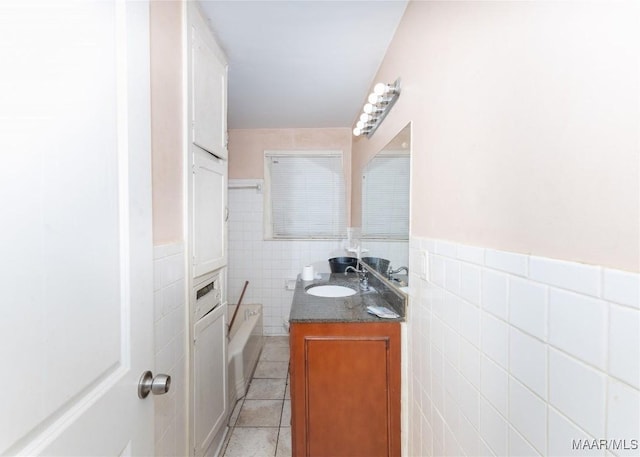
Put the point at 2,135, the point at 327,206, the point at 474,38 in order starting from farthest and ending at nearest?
the point at 327,206
the point at 474,38
the point at 2,135

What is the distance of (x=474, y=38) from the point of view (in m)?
0.82

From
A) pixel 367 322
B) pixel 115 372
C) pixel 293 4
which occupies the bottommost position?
pixel 367 322

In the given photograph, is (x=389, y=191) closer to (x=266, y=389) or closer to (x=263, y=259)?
(x=266, y=389)

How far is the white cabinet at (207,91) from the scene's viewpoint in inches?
50.8

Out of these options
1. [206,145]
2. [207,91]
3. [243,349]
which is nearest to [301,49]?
[207,91]

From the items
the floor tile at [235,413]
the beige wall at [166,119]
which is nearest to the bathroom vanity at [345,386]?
the floor tile at [235,413]

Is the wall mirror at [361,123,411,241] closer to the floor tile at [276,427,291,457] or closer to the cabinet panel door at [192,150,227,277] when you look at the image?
the cabinet panel door at [192,150,227,277]

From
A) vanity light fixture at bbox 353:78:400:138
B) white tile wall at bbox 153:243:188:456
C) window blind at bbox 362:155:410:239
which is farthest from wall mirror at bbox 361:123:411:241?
white tile wall at bbox 153:243:188:456

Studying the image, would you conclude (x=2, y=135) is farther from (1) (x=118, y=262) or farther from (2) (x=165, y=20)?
(2) (x=165, y=20)

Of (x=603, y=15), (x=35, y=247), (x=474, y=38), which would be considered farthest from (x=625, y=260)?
(x=35, y=247)

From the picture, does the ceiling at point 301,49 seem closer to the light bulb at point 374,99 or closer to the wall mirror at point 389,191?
the light bulb at point 374,99

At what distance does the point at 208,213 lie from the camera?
1.44m

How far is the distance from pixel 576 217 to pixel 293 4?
1.43 m

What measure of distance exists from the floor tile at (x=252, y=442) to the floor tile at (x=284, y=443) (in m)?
0.03
